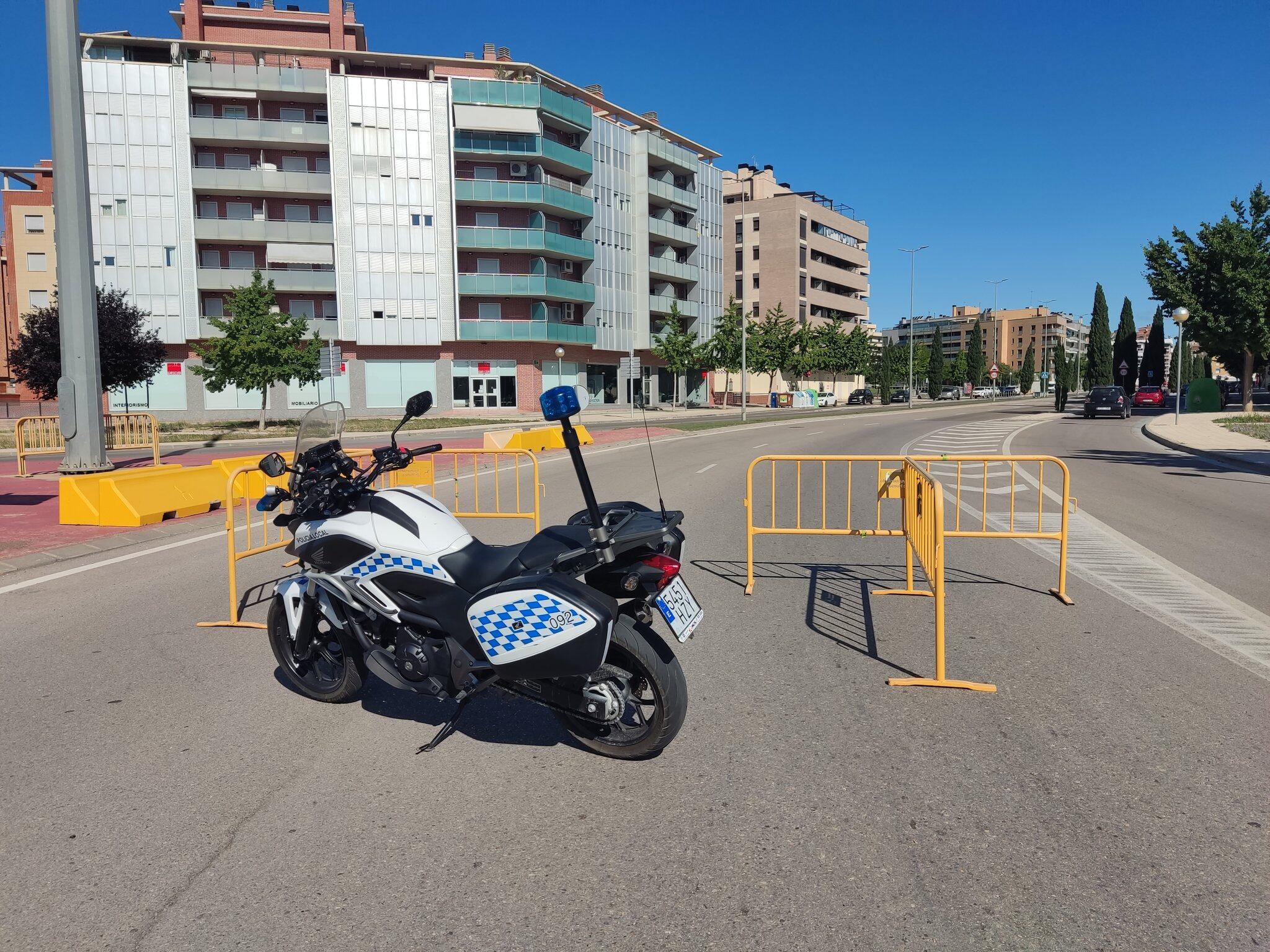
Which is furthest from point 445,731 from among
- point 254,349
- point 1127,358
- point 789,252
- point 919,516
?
point 1127,358

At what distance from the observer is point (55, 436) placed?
20391mm

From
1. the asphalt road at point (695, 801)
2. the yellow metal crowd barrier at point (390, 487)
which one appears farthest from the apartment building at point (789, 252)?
the asphalt road at point (695, 801)

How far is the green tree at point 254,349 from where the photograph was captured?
3616cm

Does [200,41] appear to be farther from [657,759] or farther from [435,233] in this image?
[657,759]

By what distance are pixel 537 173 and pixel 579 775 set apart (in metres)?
55.2

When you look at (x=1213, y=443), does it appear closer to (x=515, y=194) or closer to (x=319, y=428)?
(x=319, y=428)

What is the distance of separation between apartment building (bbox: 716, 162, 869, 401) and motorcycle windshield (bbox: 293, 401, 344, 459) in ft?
249

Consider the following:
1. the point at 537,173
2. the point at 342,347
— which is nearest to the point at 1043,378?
the point at 537,173

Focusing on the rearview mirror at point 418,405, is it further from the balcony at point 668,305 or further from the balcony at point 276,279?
the balcony at point 668,305

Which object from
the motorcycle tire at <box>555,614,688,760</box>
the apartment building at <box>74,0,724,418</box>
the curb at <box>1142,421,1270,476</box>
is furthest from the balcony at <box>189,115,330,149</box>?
the motorcycle tire at <box>555,614,688,760</box>

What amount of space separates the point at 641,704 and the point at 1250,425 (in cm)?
3544

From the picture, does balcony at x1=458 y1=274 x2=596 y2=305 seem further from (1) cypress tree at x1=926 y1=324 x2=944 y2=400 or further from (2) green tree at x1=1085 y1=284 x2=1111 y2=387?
(1) cypress tree at x1=926 y1=324 x2=944 y2=400

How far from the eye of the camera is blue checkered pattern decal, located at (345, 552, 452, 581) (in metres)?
3.99

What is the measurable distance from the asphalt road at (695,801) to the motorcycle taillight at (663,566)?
2.64ft
